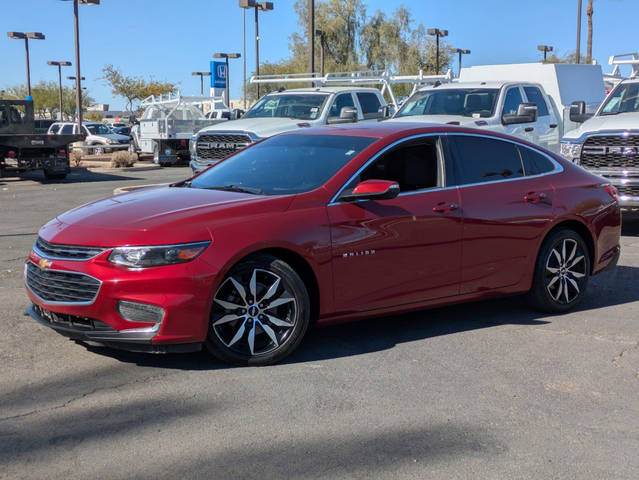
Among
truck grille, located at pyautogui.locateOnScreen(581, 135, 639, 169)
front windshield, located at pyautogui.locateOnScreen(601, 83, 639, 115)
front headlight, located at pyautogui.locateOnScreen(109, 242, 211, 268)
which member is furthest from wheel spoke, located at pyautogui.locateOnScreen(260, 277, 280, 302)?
front windshield, located at pyautogui.locateOnScreen(601, 83, 639, 115)

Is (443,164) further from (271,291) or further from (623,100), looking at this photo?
(623,100)

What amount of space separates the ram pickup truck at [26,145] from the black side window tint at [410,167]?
16228 mm

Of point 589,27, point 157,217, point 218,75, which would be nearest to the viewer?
point 157,217

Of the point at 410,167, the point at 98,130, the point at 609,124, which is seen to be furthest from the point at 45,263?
the point at 98,130

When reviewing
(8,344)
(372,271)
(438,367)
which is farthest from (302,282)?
(8,344)

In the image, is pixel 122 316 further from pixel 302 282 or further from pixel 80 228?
pixel 302 282

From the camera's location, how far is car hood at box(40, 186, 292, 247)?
4.96 metres

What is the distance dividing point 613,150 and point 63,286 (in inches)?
335

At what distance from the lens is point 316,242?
5367 mm

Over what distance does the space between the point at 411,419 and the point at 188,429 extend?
122cm

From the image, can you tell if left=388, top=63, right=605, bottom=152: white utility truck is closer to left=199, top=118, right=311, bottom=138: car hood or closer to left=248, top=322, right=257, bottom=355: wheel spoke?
left=199, top=118, right=311, bottom=138: car hood

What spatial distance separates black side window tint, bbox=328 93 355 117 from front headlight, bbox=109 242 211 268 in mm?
11093

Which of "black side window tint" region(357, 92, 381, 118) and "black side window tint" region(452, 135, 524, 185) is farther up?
"black side window tint" region(357, 92, 381, 118)

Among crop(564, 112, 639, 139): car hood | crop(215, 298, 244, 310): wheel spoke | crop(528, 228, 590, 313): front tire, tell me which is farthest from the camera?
crop(564, 112, 639, 139): car hood
